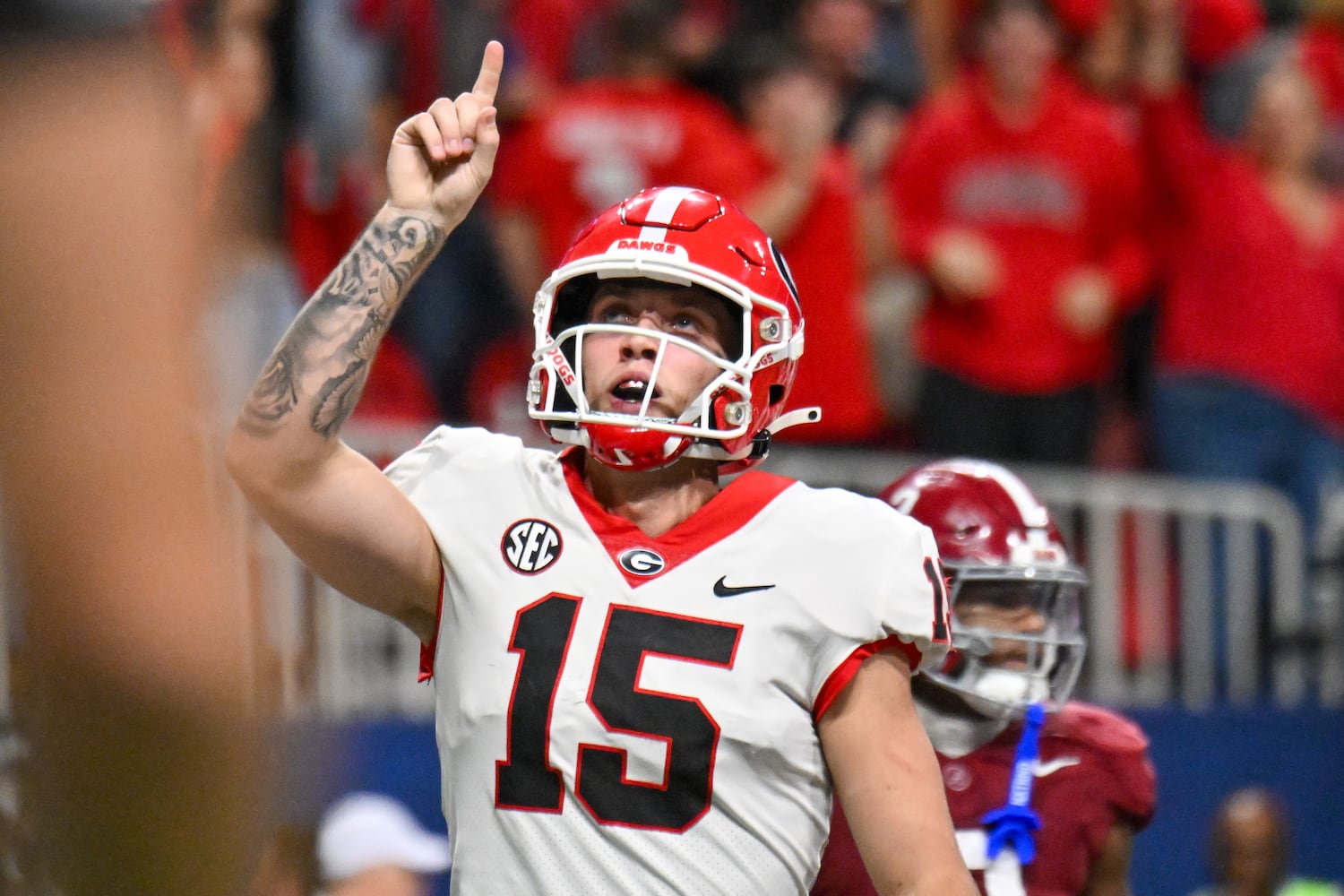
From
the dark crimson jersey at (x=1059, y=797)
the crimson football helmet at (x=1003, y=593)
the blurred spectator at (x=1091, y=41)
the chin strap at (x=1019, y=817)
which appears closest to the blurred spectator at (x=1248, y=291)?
the blurred spectator at (x=1091, y=41)

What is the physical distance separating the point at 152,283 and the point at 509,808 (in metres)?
1.57

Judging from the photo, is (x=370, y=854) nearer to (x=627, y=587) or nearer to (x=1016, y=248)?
(x=627, y=587)

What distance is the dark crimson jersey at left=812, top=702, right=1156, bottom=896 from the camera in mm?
3080

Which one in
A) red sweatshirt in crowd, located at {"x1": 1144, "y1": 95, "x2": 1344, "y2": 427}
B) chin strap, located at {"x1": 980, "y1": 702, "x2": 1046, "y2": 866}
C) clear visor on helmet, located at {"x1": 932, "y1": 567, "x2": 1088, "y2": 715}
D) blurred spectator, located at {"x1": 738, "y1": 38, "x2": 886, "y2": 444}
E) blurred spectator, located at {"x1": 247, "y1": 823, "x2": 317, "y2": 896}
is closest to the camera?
chin strap, located at {"x1": 980, "y1": 702, "x2": 1046, "y2": 866}

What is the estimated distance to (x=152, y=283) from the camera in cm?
A: 105

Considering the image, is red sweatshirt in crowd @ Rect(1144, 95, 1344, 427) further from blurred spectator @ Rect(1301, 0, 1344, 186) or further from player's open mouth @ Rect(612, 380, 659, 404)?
player's open mouth @ Rect(612, 380, 659, 404)

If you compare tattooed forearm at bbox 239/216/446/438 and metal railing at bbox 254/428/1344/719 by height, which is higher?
tattooed forearm at bbox 239/216/446/438

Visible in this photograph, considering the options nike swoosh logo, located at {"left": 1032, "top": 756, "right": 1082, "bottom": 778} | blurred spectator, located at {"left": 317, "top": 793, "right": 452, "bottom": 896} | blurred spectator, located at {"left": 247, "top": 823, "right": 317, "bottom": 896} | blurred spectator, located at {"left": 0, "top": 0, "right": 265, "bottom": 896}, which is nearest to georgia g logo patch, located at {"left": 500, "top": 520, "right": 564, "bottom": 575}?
nike swoosh logo, located at {"left": 1032, "top": 756, "right": 1082, "bottom": 778}

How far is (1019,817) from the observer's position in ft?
10.0

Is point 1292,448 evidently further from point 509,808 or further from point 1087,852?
point 509,808

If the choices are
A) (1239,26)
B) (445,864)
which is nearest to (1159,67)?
(1239,26)

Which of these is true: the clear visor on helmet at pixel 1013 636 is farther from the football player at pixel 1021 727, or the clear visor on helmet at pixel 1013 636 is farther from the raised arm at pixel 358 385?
the raised arm at pixel 358 385

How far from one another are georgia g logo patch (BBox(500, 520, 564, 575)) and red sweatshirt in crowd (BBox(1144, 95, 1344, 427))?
439 centimetres

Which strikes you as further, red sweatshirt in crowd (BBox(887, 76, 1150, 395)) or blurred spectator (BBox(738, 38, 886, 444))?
red sweatshirt in crowd (BBox(887, 76, 1150, 395))
